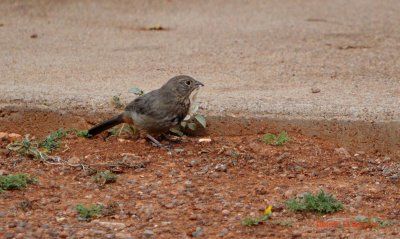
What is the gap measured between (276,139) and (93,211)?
1.93m

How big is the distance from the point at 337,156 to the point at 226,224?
1630 millimetres

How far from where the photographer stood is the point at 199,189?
657cm

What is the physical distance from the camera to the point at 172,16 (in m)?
12.2

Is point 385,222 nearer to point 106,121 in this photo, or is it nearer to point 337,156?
point 337,156

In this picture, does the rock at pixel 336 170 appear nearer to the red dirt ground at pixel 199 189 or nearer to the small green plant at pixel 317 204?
the red dirt ground at pixel 199 189

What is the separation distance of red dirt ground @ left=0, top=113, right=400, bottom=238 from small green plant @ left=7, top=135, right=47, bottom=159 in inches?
2.4

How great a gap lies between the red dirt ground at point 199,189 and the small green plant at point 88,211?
0.05m

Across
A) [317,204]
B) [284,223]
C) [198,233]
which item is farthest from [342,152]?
[198,233]

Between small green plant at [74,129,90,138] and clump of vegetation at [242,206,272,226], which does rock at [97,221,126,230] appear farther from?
small green plant at [74,129,90,138]

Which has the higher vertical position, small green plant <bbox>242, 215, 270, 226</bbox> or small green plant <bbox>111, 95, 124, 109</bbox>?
small green plant <bbox>111, 95, 124, 109</bbox>

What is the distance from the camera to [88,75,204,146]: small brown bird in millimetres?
7402

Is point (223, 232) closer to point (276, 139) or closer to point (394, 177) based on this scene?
point (394, 177)

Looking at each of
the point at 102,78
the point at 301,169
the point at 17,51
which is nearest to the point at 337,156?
the point at 301,169

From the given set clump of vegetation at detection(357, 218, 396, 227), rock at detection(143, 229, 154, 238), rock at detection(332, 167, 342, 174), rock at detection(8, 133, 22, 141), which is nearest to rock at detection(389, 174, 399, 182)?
rock at detection(332, 167, 342, 174)
